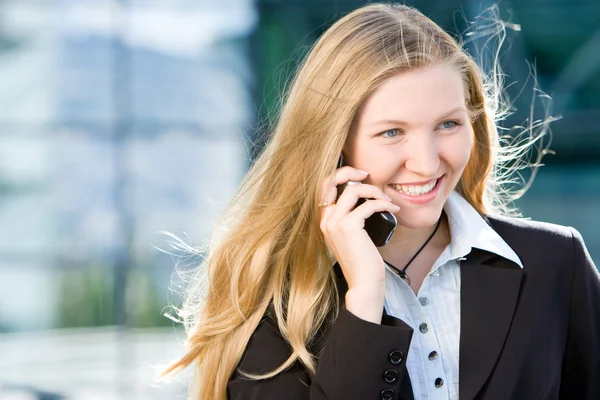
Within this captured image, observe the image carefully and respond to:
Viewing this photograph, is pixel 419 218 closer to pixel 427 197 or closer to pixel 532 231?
pixel 427 197

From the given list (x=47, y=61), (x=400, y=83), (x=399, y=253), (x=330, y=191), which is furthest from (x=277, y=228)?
(x=47, y=61)

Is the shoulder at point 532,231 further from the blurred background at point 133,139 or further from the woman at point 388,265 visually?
the blurred background at point 133,139

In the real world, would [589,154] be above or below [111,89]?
below

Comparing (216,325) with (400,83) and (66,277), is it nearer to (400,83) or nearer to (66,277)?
(400,83)

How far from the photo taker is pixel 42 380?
7.75m

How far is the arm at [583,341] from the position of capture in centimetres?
209

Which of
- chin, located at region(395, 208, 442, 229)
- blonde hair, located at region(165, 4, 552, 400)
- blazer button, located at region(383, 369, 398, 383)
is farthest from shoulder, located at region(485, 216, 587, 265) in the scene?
blazer button, located at region(383, 369, 398, 383)

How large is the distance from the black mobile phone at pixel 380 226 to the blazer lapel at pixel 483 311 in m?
0.23

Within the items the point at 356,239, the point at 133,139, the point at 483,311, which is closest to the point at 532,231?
the point at 483,311

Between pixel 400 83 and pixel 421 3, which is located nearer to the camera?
pixel 400 83

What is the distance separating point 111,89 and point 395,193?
634 centimetres

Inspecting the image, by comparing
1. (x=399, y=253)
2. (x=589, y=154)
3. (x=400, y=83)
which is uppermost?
(x=589, y=154)

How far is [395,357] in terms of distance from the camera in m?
1.94

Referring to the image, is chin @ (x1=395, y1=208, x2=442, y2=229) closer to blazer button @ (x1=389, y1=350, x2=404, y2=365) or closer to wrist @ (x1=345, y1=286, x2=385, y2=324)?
wrist @ (x1=345, y1=286, x2=385, y2=324)
